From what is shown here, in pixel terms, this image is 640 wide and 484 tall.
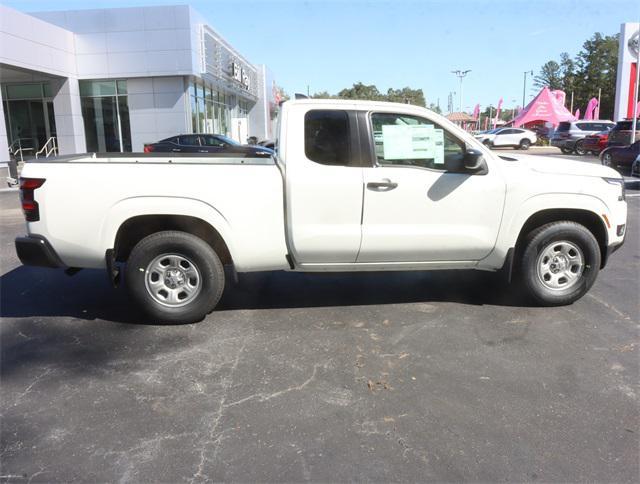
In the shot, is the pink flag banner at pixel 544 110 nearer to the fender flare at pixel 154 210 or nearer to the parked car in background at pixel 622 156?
the parked car in background at pixel 622 156

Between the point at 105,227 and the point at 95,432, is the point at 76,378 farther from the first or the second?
the point at 105,227

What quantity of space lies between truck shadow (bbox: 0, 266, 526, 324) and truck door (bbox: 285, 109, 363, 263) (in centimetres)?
86

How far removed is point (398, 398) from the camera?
354 centimetres

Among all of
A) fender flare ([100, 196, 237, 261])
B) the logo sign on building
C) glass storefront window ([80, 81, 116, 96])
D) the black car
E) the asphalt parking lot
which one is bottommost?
the asphalt parking lot

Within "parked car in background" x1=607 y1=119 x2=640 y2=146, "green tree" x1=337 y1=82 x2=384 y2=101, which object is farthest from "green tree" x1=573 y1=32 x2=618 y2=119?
"parked car in background" x1=607 y1=119 x2=640 y2=146

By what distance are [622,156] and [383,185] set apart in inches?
648

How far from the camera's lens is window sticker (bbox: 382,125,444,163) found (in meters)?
4.83

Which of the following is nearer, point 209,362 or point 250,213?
point 209,362

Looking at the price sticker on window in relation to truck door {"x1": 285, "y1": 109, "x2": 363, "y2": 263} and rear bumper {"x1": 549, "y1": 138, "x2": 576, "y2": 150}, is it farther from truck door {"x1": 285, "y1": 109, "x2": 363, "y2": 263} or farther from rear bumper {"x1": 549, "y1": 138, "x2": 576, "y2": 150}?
rear bumper {"x1": 549, "y1": 138, "x2": 576, "y2": 150}

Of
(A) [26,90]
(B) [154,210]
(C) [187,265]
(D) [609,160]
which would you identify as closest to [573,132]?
(D) [609,160]

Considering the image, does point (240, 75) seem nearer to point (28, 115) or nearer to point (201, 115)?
point (201, 115)

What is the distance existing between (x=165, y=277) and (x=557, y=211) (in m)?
3.67

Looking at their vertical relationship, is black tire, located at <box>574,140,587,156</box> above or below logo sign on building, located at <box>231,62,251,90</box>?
below

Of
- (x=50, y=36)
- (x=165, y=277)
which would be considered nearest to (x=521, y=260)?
(x=165, y=277)
